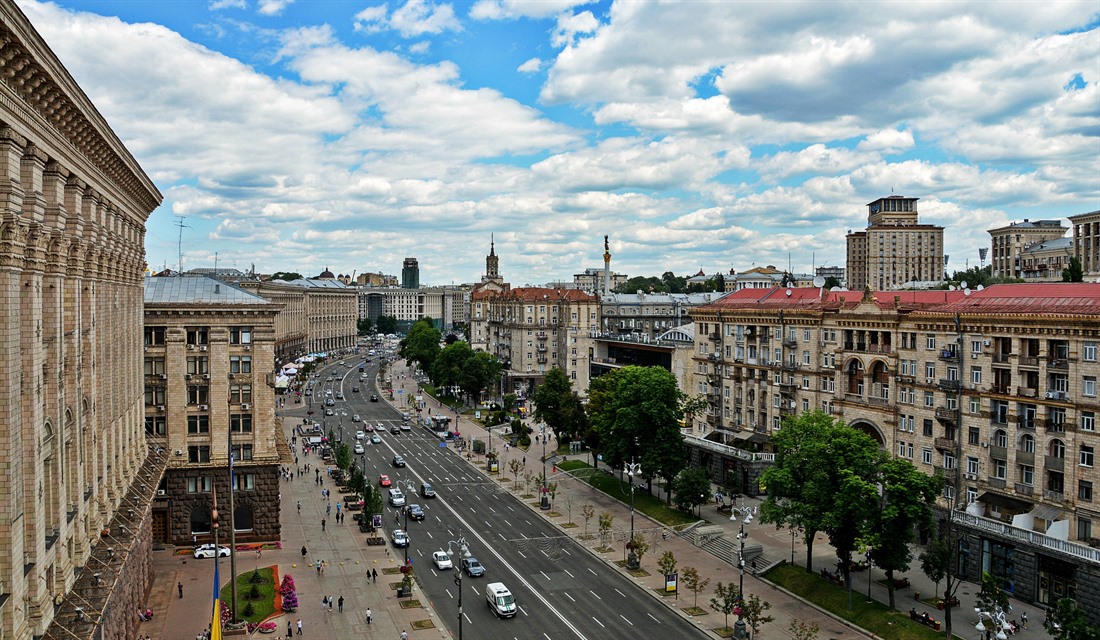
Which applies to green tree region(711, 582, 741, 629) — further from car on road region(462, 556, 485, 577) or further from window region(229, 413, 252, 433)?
window region(229, 413, 252, 433)

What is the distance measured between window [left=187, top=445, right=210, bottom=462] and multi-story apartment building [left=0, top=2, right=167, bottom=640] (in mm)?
22509

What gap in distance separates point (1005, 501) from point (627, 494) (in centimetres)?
4042

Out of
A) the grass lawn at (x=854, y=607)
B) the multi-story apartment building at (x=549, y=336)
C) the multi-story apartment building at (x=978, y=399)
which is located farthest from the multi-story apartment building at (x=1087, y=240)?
the grass lawn at (x=854, y=607)

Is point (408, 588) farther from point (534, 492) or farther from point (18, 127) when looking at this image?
point (18, 127)

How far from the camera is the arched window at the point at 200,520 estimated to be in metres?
77.9

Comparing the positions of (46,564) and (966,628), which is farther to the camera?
(966,628)

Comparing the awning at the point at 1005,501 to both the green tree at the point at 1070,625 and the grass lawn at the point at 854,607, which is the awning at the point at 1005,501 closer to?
the grass lawn at the point at 854,607

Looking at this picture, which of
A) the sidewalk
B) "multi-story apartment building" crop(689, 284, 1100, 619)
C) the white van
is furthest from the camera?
"multi-story apartment building" crop(689, 284, 1100, 619)

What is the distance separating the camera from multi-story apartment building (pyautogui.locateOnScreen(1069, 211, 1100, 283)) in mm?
174250

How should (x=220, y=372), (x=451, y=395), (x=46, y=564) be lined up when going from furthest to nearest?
(x=451, y=395)
(x=220, y=372)
(x=46, y=564)

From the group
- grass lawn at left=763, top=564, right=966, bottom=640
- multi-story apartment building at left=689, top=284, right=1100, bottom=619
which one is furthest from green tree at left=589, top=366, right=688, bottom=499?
grass lawn at left=763, top=564, right=966, bottom=640

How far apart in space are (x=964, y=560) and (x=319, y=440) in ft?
312

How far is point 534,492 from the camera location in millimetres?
101688

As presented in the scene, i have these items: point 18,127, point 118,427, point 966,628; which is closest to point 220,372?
point 118,427
